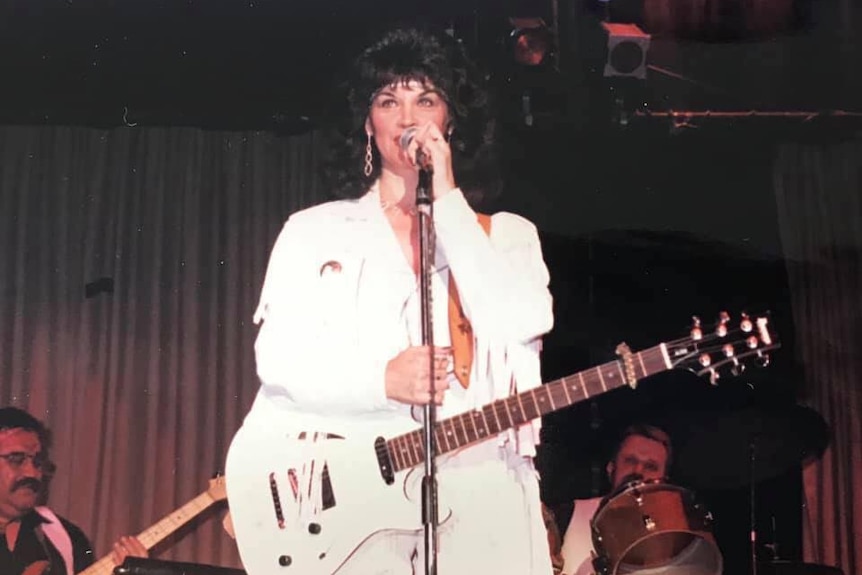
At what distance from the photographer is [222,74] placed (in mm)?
3154

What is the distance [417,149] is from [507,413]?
2.51 ft

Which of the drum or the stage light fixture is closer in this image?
the drum

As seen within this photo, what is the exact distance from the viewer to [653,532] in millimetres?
2646

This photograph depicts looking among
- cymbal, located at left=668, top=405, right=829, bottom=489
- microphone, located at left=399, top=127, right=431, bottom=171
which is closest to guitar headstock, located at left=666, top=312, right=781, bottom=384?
cymbal, located at left=668, top=405, right=829, bottom=489

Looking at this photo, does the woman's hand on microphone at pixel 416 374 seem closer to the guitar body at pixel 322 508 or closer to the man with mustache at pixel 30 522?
the guitar body at pixel 322 508

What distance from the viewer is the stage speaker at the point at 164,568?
2.81 meters

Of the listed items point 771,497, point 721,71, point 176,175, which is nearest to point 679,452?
point 771,497

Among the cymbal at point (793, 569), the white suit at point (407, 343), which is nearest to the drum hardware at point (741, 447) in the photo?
the cymbal at point (793, 569)

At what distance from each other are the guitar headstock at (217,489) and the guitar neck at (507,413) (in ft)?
1.74

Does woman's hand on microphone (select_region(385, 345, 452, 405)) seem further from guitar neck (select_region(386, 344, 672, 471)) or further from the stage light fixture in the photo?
the stage light fixture

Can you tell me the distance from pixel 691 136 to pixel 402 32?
0.92 m

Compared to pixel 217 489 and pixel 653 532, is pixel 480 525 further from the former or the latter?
pixel 217 489

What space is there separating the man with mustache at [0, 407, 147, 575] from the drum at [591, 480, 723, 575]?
51.3 inches

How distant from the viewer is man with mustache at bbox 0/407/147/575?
2.85m
